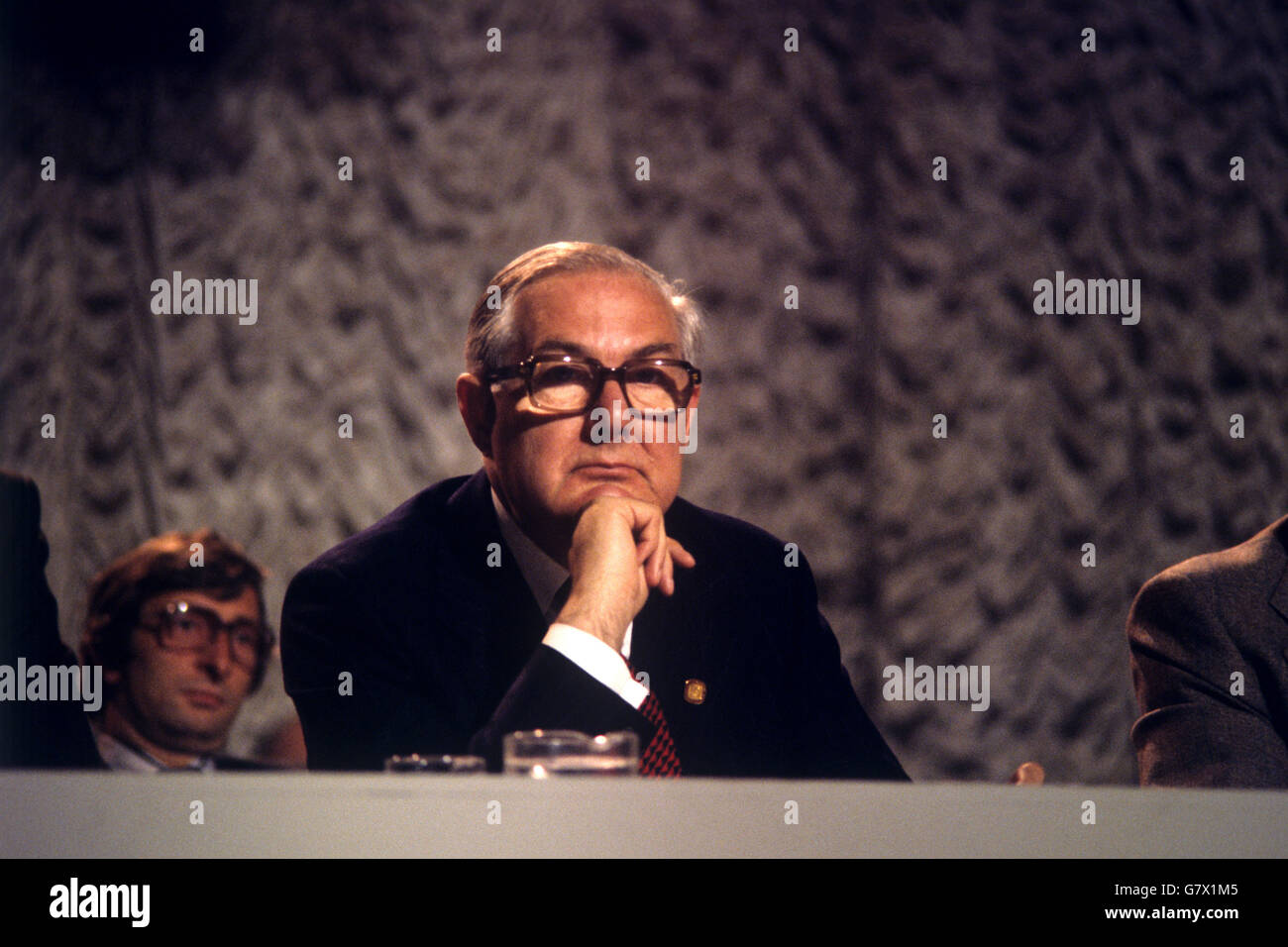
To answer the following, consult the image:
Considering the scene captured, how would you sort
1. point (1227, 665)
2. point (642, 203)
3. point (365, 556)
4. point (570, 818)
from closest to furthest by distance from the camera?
1. point (570, 818)
2. point (1227, 665)
3. point (365, 556)
4. point (642, 203)

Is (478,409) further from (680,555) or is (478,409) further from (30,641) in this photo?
(30,641)

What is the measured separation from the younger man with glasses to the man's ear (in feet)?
2.19

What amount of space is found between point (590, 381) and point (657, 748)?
527 mm

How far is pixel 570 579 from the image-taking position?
176 centimetres

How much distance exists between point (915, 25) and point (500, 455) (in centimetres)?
128

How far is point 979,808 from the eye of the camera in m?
1.09

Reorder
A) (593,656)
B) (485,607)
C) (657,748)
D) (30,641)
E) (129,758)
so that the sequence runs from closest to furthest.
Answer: (593,656), (657,748), (485,607), (30,641), (129,758)

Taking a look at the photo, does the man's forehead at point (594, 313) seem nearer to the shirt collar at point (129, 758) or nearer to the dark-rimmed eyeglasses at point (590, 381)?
the dark-rimmed eyeglasses at point (590, 381)

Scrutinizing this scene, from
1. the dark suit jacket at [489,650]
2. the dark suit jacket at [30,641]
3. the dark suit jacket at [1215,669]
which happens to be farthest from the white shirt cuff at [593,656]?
the dark suit jacket at [30,641]

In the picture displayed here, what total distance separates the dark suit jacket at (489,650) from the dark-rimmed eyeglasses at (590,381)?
0.20 meters

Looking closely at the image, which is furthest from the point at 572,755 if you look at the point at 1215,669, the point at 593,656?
the point at 1215,669

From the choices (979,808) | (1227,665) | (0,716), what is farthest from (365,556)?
(1227,665)

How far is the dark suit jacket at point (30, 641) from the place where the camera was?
1.88 metres
